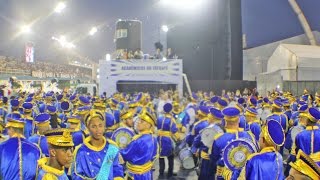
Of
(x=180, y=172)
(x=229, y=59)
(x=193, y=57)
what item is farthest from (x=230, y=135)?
(x=193, y=57)

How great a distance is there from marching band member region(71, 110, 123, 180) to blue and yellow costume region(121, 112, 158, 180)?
3.32 ft

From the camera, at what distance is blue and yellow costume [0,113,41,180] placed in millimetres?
4539

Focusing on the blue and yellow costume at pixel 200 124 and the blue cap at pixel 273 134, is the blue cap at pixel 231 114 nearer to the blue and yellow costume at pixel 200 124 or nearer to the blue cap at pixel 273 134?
the blue cap at pixel 273 134

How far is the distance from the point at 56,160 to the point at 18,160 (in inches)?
45.0

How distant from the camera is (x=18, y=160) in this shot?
4582 mm

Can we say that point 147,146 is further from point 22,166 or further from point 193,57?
point 193,57

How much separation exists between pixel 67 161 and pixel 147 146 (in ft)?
7.14

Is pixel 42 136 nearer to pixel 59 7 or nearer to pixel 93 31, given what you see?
pixel 59 7

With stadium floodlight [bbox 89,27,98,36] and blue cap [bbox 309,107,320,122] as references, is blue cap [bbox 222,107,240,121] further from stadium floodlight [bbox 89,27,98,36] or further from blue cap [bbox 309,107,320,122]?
stadium floodlight [bbox 89,27,98,36]

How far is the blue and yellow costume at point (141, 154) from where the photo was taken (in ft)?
18.7

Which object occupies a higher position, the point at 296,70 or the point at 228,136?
the point at 296,70

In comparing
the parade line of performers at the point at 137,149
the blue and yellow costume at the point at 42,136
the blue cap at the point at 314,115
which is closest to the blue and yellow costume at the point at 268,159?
the parade line of performers at the point at 137,149

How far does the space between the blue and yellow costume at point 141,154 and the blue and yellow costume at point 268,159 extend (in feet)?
5.76

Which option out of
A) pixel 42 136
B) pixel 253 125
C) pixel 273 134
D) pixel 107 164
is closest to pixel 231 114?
pixel 273 134
